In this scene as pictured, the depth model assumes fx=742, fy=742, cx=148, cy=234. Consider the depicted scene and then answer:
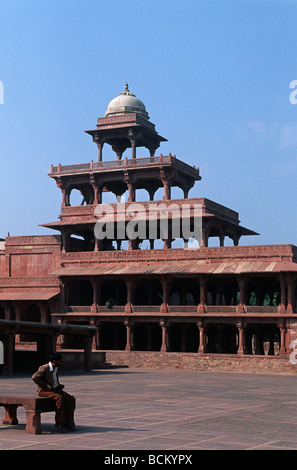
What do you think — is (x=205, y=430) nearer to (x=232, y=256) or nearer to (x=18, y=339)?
(x=232, y=256)

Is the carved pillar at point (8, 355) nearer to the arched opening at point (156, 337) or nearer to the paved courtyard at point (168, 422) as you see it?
the paved courtyard at point (168, 422)

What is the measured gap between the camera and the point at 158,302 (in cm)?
5322

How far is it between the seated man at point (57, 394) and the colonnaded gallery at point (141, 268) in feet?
95.3

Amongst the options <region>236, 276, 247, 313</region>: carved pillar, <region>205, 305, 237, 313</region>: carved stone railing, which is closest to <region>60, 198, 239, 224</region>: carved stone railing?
<region>236, 276, 247, 313</region>: carved pillar

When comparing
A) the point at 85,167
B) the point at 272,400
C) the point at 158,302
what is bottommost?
the point at 272,400

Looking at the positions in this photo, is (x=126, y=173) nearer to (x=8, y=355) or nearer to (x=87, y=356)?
(x=87, y=356)

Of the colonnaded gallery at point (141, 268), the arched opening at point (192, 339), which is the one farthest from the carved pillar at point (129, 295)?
the arched opening at point (192, 339)

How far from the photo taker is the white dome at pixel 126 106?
174 feet

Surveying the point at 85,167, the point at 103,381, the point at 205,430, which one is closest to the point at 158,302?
the point at 85,167

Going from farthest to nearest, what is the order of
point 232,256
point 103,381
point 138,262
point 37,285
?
point 37,285
point 138,262
point 232,256
point 103,381

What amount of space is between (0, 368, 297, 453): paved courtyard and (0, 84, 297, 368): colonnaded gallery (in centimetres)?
1965

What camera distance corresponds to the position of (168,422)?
1345 cm
